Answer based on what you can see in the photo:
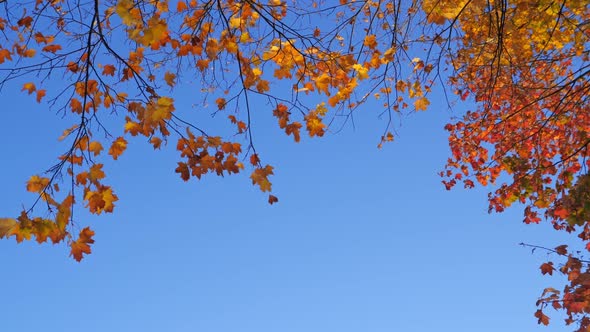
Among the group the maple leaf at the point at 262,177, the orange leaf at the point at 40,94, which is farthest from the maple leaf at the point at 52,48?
the maple leaf at the point at 262,177

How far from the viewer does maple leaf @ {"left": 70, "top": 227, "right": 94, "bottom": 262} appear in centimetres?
437

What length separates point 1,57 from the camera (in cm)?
563

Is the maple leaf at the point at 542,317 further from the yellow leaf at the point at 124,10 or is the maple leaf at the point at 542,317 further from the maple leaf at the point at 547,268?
the yellow leaf at the point at 124,10

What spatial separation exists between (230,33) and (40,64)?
1578 millimetres

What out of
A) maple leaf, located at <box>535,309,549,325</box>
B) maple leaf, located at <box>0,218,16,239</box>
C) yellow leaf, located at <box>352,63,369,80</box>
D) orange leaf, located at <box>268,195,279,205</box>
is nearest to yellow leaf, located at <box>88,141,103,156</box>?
maple leaf, located at <box>0,218,16,239</box>

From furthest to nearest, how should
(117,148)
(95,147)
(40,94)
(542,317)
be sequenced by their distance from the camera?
(542,317)
(40,94)
(117,148)
(95,147)

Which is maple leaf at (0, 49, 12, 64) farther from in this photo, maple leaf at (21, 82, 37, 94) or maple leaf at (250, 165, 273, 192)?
maple leaf at (250, 165, 273, 192)

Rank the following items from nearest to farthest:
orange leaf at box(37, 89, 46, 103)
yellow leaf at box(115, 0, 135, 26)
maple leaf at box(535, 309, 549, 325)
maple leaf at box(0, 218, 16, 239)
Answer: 1. maple leaf at box(0, 218, 16, 239)
2. yellow leaf at box(115, 0, 135, 26)
3. orange leaf at box(37, 89, 46, 103)
4. maple leaf at box(535, 309, 549, 325)

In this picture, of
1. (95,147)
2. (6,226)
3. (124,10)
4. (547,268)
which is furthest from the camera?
(547,268)

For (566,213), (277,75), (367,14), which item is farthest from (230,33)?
(566,213)

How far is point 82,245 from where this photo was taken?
440 centimetres

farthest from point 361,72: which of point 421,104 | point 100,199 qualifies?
point 100,199

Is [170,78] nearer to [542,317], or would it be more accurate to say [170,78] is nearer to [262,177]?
[262,177]

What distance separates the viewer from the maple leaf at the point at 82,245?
14.3 feet
